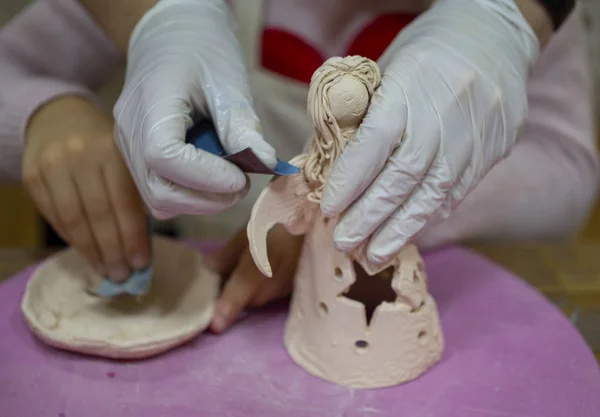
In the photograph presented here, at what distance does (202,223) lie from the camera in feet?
5.57

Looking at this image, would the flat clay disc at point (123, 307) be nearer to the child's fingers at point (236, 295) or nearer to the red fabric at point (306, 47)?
the child's fingers at point (236, 295)

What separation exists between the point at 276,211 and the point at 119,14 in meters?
0.53

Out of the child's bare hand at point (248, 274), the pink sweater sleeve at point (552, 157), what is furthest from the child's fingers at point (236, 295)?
the pink sweater sleeve at point (552, 157)

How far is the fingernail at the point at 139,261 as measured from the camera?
1111 millimetres

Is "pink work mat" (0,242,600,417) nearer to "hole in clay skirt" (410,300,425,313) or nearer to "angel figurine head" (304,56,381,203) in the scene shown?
"hole in clay skirt" (410,300,425,313)

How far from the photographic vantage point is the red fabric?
56.0 inches

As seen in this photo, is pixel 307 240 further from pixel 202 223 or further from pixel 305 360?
pixel 202 223

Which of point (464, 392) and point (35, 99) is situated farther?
point (35, 99)

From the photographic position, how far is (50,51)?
4.97ft

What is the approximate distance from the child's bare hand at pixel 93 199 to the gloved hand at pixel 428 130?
1.35 ft

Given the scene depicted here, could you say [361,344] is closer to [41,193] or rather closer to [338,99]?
[338,99]

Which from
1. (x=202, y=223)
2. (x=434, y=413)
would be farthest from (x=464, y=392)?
(x=202, y=223)

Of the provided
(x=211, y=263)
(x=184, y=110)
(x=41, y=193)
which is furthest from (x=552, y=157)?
(x=41, y=193)

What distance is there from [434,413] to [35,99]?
969mm
